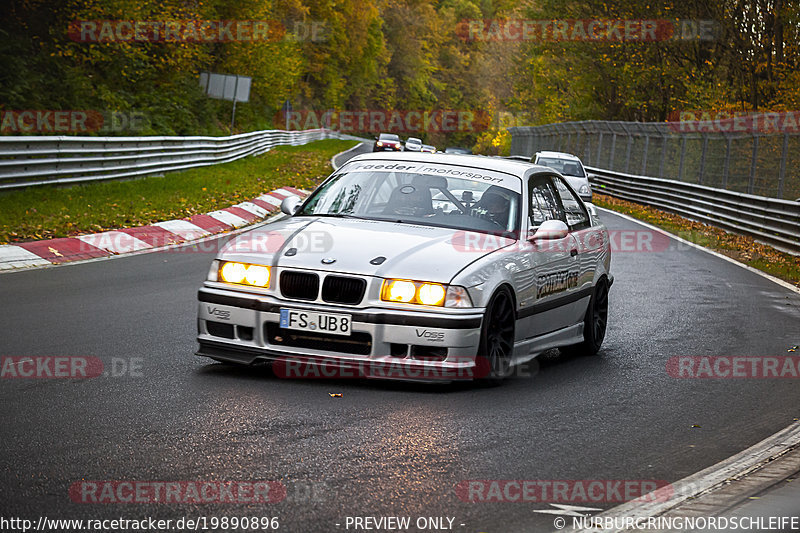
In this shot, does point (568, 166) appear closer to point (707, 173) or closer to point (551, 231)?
point (707, 173)

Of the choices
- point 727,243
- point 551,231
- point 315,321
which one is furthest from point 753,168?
point 315,321

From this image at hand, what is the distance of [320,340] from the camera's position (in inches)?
273

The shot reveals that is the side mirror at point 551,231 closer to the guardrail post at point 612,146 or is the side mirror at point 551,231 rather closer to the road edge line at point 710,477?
the road edge line at point 710,477

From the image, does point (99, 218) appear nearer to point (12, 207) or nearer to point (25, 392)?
point (12, 207)

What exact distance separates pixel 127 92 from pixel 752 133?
2055 centimetres

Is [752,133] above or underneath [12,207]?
above

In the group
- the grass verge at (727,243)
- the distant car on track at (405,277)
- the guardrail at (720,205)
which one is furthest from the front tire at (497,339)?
the guardrail at (720,205)

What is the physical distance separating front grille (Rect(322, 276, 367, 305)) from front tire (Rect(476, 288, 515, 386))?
0.81 meters

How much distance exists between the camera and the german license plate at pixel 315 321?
682cm

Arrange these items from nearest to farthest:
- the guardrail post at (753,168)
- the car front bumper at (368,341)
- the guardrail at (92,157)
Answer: the car front bumper at (368,341) < the guardrail at (92,157) < the guardrail post at (753,168)

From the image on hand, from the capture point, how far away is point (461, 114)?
144 meters

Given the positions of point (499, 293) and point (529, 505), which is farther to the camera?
point (499, 293)

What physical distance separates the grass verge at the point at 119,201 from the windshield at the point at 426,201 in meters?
7.09

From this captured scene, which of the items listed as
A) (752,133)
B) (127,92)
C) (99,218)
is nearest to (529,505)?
(99,218)
